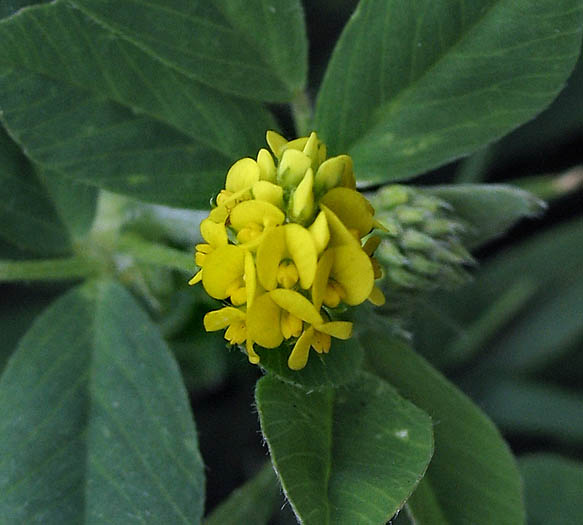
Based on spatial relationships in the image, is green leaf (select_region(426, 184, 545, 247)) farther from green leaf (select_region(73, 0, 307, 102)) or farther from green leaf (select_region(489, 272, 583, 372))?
green leaf (select_region(489, 272, 583, 372))

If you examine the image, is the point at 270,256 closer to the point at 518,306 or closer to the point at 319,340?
the point at 319,340

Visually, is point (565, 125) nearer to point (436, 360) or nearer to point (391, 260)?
point (436, 360)

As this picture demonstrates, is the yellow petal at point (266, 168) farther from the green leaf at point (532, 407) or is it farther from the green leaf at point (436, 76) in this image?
the green leaf at point (532, 407)

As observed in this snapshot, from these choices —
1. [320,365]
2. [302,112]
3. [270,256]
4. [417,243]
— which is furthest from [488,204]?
[270,256]

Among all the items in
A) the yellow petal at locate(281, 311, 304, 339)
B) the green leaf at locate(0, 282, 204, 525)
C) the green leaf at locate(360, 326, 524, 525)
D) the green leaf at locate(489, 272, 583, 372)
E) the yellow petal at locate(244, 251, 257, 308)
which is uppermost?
the yellow petal at locate(244, 251, 257, 308)

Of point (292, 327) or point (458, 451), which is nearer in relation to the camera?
point (292, 327)

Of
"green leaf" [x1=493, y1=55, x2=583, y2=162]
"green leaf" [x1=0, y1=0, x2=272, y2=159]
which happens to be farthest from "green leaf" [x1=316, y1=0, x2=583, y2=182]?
"green leaf" [x1=493, y1=55, x2=583, y2=162]
